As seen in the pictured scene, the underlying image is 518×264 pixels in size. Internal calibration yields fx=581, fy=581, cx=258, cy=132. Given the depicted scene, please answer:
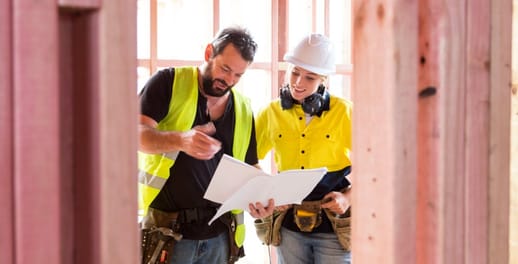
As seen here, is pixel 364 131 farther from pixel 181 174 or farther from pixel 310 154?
pixel 310 154

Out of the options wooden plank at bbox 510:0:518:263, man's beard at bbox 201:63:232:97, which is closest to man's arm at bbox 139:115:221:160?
man's beard at bbox 201:63:232:97

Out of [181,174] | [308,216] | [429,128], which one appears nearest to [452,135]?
[429,128]

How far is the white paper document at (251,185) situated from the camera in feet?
6.15

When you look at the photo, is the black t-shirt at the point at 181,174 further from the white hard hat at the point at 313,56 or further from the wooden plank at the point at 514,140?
the wooden plank at the point at 514,140

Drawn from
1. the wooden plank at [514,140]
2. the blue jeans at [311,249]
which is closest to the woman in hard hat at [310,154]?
the blue jeans at [311,249]

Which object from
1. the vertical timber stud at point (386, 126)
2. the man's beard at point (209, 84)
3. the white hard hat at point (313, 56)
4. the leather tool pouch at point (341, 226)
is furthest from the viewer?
the white hard hat at point (313, 56)

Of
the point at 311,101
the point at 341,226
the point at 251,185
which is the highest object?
the point at 311,101

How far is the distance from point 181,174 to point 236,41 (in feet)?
1.75

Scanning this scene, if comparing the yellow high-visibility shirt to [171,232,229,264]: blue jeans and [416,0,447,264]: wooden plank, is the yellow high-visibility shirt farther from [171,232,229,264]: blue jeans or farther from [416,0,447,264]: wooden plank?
[416,0,447,264]: wooden plank

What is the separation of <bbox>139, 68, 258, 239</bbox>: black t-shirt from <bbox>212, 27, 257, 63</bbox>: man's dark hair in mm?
204

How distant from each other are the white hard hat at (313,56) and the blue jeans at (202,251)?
0.75 meters

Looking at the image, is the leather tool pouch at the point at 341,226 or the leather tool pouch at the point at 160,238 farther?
the leather tool pouch at the point at 341,226

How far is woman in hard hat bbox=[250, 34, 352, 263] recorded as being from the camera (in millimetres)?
2271

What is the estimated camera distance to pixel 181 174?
2.06 meters
